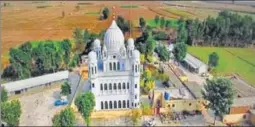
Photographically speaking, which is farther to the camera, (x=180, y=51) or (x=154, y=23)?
(x=154, y=23)

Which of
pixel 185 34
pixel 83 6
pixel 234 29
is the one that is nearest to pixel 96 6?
pixel 83 6

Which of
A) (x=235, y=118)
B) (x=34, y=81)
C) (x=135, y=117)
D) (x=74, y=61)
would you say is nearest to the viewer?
(x=135, y=117)

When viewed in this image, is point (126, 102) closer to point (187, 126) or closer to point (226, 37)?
point (187, 126)

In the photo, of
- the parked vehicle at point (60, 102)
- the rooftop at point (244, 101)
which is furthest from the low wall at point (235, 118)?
the parked vehicle at point (60, 102)

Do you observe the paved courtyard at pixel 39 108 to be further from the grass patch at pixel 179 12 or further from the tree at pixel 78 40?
the grass patch at pixel 179 12

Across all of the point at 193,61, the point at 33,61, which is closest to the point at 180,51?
the point at 193,61

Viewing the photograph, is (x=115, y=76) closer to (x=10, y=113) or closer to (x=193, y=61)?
(x=10, y=113)

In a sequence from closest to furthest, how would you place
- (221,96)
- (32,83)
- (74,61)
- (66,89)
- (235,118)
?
1. (221,96)
2. (235,118)
3. (66,89)
4. (32,83)
5. (74,61)
